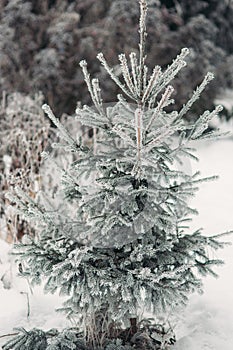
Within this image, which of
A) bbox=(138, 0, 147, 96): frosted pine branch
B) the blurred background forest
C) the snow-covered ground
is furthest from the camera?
the blurred background forest

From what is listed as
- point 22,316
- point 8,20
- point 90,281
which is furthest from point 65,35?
point 90,281

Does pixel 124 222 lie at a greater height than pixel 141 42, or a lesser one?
lesser

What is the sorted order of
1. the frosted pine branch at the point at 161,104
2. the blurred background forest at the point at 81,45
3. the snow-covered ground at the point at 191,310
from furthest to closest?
1. the blurred background forest at the point at 81,45
2. the snow-covered ground at the point at 191,310
3. the frosted pine branch at the point at 161,104

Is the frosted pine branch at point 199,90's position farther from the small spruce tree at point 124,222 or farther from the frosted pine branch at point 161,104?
the frosted pine branch at point 161,104

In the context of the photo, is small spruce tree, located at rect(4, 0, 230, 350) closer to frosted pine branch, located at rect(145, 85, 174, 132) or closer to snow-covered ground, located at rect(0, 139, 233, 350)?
frosted pine branch, located at rect(145, 85, 174, 132)

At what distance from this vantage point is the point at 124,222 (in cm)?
223

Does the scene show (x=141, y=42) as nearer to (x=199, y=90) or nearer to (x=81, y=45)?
(x=199, y=90)

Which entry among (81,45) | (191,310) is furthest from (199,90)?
(81,45)

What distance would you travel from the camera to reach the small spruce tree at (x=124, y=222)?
2.24 metres

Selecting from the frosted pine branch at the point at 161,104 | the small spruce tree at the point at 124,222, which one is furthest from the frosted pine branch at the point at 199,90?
the frosted pine branch at the point at 161,104

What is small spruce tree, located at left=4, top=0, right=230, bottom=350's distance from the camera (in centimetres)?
224

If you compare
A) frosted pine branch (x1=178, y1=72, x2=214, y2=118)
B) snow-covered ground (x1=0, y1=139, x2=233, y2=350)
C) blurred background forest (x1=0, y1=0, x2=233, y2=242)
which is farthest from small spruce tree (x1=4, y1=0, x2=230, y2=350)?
blurred background forest (x1=0, y1=0, x2=233, y2=242)

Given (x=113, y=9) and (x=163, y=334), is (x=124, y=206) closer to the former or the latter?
(x=163, y=334)

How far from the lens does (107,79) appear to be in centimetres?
611
